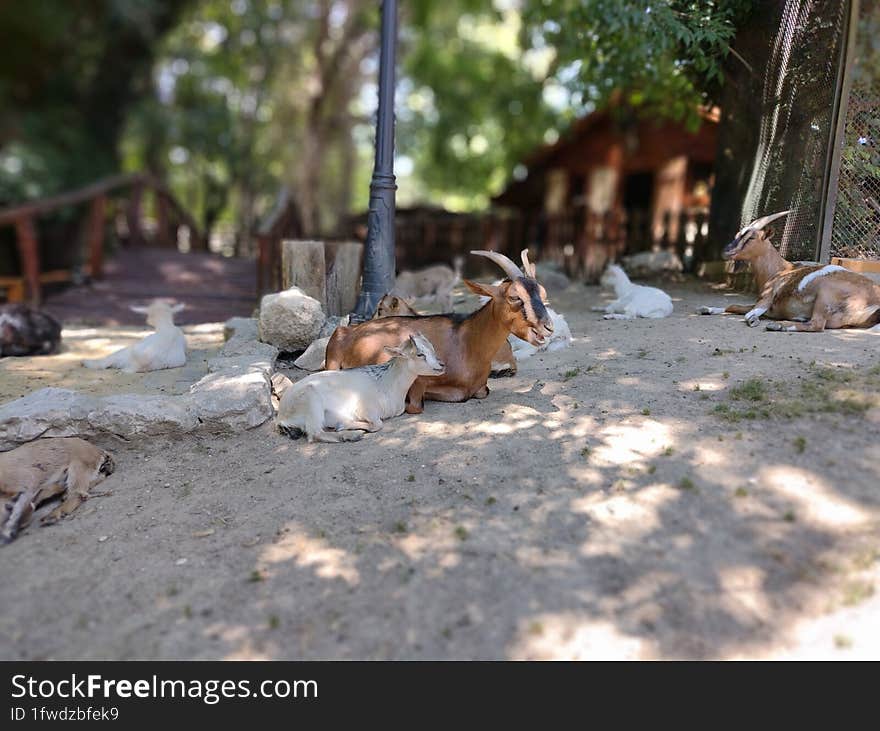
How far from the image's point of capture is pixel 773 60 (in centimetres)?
834

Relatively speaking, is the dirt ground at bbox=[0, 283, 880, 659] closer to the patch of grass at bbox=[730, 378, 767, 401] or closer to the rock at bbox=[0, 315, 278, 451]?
the patch of grass at bbox=[730, 378, 767, 401]

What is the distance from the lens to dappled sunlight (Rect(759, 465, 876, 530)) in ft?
11.5

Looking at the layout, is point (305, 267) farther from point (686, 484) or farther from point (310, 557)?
point (686, 484)

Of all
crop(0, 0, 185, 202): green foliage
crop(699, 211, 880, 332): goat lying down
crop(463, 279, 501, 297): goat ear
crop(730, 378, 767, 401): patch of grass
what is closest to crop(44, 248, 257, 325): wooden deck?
crop(0, 0, 185, 202): green foliage

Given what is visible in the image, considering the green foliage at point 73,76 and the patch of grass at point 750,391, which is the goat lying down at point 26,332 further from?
the green foliage at point 73,76

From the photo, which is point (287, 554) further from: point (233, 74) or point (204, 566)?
point (233, 74)

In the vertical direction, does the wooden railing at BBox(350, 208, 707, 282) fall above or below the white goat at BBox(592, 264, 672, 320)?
above

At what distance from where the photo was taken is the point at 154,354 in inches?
257

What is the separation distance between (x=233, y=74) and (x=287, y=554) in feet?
77.9

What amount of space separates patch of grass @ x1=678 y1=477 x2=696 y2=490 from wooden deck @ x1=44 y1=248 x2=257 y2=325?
7139mm

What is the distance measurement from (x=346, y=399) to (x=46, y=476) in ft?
5.99

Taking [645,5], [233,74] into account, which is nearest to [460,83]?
[233,74]

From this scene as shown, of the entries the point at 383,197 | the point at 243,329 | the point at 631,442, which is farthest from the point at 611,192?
the point at 631,442

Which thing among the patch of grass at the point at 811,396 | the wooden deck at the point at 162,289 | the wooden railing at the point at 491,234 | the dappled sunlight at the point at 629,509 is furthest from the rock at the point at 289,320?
the wooden railing at the point at 491,234
